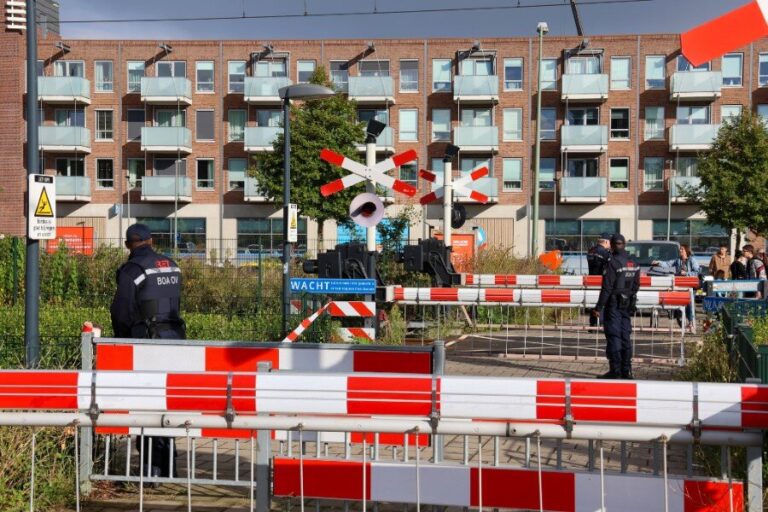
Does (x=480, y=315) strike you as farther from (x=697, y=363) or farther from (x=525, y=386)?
(x=525, y=386)

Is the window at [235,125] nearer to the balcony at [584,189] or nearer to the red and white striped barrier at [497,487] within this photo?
the balcony at [584,189]

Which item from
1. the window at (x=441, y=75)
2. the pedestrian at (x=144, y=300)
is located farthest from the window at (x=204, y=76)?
the pedestrian at (x=144, y=300)

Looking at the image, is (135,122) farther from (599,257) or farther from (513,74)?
(599,257)

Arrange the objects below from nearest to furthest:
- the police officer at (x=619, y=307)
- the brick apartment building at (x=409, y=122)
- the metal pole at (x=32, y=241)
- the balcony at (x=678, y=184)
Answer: the metal pole at (x=32, y=241)
the police officer at (x=619, y=307)
the balcony at (x=678, y=184)
the brick apartment building at (x=409, y=122)

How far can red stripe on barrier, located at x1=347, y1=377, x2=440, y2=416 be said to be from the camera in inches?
168

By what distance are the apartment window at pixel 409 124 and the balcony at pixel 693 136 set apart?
13072 mm

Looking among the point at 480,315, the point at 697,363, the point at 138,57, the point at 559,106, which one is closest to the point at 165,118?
the point at 138,57

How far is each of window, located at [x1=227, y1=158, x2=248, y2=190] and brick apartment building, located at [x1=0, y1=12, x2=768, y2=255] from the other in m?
0.12

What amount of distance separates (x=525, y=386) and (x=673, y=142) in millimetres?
43800

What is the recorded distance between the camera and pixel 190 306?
14820 mm

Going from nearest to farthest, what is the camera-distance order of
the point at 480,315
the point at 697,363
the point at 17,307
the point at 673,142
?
the point at 697,363 → the point at 17,307 → the point at 480,315 → the point at 673,142

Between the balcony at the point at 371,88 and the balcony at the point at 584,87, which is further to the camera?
the balcony at the point at 371,88

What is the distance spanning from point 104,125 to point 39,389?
4730 centimetres

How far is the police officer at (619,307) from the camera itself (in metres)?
10.9
